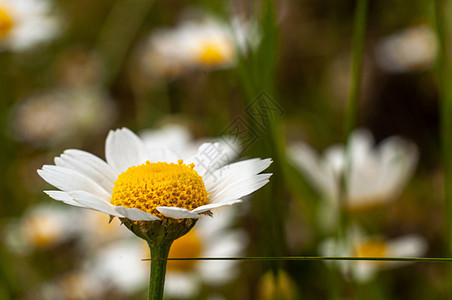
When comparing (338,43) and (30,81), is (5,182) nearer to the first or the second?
(30,81)

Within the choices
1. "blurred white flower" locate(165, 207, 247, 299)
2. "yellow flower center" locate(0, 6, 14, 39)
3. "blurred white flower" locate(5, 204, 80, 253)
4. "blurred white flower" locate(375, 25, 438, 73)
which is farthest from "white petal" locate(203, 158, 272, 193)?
"blurred white flower" locate(375, 25, 438, 73)

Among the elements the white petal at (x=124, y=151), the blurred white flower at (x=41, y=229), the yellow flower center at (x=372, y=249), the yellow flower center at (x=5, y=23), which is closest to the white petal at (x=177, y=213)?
the white petal at (x=124, y=151)

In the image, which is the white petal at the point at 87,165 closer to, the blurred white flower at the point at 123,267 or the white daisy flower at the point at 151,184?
the white daisy flower at the point at 151,184

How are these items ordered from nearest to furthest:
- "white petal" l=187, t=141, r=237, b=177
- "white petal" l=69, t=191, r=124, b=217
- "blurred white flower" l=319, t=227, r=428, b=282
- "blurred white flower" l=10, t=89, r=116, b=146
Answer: "white petal" l=69, t=191, r=124, b=217
"white petal" l=187, t=141, r=237, b=177
"blurred white flower" l=319, t=227, r=428, b=282
"blurred white flower" l=10, t=89, r=116, b=146

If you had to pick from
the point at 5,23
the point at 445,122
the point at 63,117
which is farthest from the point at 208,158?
the point at 63,117

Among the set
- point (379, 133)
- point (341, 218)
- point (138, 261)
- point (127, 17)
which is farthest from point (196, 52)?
point (341, 218)

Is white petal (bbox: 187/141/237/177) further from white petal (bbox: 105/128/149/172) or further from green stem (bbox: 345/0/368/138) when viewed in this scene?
green stem (bbox: 345/0/368/138)

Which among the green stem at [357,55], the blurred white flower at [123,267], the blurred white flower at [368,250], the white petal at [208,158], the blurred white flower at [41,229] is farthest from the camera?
the blurred white flower at [41,229]

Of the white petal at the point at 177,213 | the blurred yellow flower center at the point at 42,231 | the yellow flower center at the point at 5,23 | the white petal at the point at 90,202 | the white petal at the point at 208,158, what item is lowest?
the white petal at the point at 177,213
